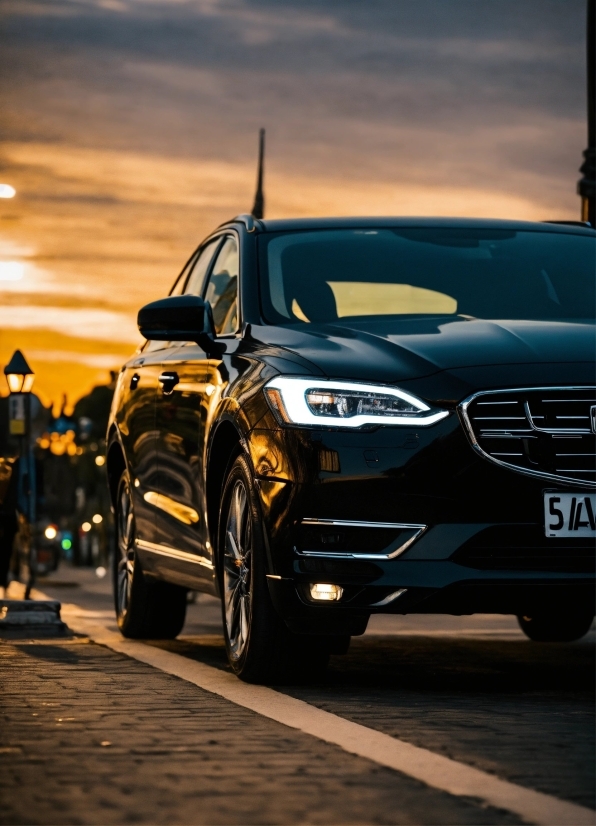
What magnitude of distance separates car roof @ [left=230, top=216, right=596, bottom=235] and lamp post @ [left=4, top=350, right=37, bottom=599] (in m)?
5.99

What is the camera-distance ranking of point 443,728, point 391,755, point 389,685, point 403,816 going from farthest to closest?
point 389,685, point 443,728, point 391,755, point 403,816

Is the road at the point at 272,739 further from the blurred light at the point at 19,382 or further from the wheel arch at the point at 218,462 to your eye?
the blurred light at the point at 19,382

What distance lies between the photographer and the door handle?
344 inches

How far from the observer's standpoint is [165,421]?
891cm

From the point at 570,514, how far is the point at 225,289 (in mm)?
2529

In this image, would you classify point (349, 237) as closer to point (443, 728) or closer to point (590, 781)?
point (443, 728)

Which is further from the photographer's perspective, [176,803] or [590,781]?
[590,781]

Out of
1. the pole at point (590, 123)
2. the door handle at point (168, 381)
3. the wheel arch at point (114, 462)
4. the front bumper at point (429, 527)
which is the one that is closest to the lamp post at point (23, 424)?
the wheel arch at point (114, 462)

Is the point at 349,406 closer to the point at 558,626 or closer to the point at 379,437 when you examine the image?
the point at 379,437

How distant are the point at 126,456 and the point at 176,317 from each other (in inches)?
80.8

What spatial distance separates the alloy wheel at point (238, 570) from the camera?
7363mm

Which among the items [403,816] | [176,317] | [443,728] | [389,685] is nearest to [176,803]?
[403,816]

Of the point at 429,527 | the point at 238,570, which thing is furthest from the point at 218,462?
the point at 429,527

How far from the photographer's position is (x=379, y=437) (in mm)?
6711
